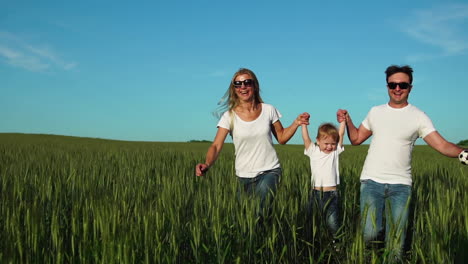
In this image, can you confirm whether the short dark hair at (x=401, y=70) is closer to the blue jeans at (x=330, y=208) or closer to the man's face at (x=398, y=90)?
the man's face at (x=398, y=90)

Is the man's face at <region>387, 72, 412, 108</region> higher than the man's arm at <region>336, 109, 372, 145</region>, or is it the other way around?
the man's face at <region>387, 72, 412, 108</region>

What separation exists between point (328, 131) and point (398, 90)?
78 centimetres

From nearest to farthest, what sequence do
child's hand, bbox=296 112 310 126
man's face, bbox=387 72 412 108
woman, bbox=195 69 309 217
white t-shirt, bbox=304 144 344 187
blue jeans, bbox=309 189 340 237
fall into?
man's face, bbox=387 72 412 108, woman, bbox=195 69 309 217, child's hand, bbox=296 112 310 126, blue jeans, bbox=309 189 340 237, white t-shirt, bbox=304 144 344 187

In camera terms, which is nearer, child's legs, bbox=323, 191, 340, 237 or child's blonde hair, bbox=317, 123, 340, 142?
child's legs, bbox=323, 191, 340, 237

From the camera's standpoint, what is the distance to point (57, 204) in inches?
162

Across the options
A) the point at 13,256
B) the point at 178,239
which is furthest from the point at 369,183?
the point at 13,256

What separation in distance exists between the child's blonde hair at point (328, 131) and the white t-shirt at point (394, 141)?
18.8 inches

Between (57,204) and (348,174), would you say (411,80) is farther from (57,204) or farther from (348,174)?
(57,204)

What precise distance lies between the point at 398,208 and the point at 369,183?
291mm

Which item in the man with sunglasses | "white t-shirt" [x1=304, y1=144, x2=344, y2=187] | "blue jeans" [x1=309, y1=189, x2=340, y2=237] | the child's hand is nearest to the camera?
the man with sunglasses

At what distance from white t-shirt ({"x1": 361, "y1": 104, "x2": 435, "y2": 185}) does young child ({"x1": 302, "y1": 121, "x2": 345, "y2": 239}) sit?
1.57 ft

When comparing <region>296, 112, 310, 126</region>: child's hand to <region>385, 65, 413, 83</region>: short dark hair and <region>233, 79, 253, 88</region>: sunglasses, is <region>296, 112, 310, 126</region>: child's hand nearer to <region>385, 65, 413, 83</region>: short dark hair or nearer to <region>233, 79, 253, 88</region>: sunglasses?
<region>233, 79, 253, 88</region>: sunglasses

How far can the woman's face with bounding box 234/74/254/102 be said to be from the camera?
370 centimetres

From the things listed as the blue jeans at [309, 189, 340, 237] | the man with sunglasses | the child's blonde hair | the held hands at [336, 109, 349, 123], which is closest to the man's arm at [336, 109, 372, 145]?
the held hands at [336, 109, 349, 123]
